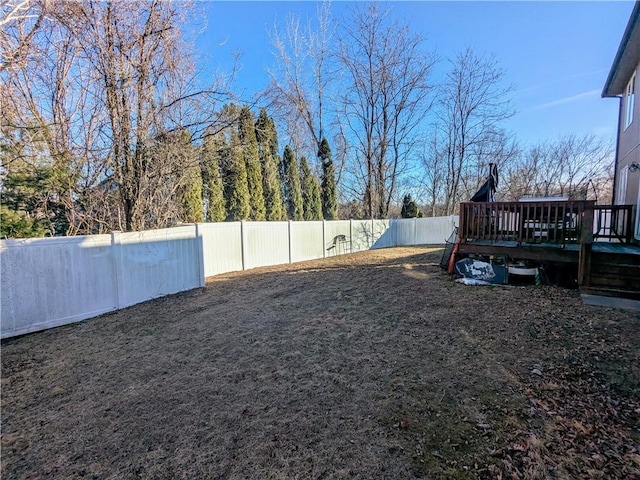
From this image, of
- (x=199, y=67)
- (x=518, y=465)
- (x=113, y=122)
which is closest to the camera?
(x=518, y=465)

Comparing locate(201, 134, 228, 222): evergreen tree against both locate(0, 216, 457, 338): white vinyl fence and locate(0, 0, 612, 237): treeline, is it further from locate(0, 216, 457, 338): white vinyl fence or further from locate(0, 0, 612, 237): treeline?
locate(0, 216, 457, 338): white vinyl fence

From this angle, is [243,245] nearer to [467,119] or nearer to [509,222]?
[509,222]

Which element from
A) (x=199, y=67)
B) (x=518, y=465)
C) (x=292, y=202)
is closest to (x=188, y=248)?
(x=199, y=67)

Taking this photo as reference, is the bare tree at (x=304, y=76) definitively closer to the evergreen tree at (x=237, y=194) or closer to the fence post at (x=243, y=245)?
the evergreen tree at (x=237, y=194)

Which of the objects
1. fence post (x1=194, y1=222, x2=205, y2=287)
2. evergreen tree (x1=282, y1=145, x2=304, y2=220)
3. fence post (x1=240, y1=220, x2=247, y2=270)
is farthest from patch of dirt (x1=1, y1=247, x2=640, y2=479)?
evergreen tree (x1=282, y1=145, x2=304, y2=220)

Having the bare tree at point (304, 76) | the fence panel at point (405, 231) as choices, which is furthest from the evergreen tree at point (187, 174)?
the fence panel at point (405, 231)

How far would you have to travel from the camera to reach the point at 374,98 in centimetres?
1991

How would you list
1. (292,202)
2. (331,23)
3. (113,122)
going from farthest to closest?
(331,23) → (292,202) → (113,122)

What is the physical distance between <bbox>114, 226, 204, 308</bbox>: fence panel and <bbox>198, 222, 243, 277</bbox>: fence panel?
1040 millimetres

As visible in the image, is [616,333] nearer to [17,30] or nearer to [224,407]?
[224,407]

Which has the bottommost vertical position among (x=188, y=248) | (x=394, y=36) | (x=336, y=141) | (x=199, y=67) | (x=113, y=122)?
(x=188, y=248)

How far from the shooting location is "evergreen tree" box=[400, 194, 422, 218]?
23.7 metres

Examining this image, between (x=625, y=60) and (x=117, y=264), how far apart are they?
11869 mm

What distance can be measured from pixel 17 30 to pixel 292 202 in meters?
11.9
